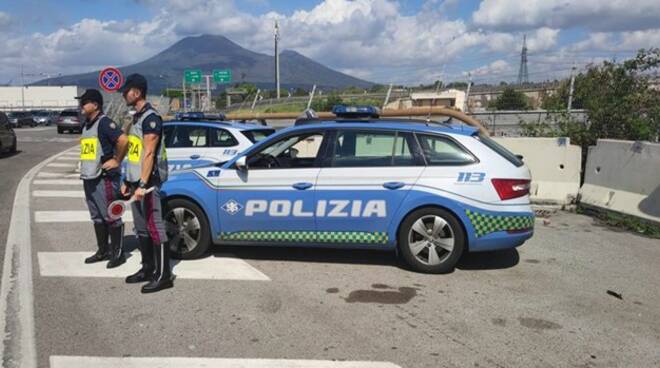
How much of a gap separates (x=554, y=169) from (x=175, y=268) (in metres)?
6.51

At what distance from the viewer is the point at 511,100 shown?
19.9 metres

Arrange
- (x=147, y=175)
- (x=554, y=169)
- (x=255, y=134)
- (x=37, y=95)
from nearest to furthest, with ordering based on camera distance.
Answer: (x=147, y=175) → (x=554, y=169) → (x=255, y=134) → (x=37, y=95)

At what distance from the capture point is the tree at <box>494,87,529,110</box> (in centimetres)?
1949

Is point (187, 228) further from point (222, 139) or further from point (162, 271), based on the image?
point (222, 139)

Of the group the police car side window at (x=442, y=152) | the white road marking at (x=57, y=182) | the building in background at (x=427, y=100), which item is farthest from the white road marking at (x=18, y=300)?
the building in background at (x=427, y=100)

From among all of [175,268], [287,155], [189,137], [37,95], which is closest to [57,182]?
[189,137]

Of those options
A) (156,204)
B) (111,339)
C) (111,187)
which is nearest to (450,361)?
(111,339)

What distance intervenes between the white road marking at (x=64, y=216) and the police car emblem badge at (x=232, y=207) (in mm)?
3070

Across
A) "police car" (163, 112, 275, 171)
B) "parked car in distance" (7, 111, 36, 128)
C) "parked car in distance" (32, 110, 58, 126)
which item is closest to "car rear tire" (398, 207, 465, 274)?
"police car" (163, 112, 275, 171)

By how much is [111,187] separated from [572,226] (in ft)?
20.6

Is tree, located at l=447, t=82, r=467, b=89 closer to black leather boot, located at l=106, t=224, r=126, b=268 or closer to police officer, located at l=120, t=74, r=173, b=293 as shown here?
black leather boot, located at l=106, t=224, r=126, b=268

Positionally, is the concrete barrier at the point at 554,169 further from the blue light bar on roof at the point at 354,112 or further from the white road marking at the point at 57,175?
the white road marking at the point at 57,175

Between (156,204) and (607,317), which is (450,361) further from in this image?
(156,204)

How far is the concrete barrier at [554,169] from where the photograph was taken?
9453 mm
